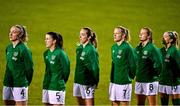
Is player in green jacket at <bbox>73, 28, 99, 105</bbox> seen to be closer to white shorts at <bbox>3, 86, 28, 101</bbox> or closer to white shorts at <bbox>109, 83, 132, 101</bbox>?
white shorts at <bbox>109, 83, 132, 101</bbox>

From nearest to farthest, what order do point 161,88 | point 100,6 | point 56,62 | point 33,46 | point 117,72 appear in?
point 56,62 → point 117,72 → point 161,88 → point 33,46 → point 100,6

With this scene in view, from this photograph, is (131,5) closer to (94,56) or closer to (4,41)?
(4,41)

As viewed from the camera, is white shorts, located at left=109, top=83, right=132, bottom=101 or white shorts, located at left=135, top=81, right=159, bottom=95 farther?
white shorts, located at left=135, top=81, right=159, bottom=95

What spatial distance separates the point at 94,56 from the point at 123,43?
714 mm

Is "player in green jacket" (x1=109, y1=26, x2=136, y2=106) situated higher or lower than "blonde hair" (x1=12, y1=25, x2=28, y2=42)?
lower

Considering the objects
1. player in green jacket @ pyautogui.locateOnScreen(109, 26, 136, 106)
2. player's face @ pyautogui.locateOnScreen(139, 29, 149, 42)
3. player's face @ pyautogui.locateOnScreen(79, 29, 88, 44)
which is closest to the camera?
player's face @ pyautogui.locateOnScreen(79, 29, 88, 44)

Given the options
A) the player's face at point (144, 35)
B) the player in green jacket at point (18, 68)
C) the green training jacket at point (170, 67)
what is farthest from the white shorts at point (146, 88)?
the player in green jacket at point (18, 68)

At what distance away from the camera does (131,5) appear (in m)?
30.8

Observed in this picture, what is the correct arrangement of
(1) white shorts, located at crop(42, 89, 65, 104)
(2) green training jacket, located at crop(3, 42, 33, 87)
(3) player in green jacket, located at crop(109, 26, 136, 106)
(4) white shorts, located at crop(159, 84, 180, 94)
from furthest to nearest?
(4) white shorts, located at crop(159, 84, 180, 94), (3) player in green jacket, located at crop(109, 26, 136, 106), (2) green training jacket, located at crop(3, 42, 33, 87), (1) white shorts, located at crop(42, 89, 65, 104)

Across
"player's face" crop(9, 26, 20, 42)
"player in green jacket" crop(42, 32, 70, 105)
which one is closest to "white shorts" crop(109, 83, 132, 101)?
"player in green jacket" crop(42, 32, 70, 105)

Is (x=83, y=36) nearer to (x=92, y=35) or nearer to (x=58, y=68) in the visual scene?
(x=92, y=35)

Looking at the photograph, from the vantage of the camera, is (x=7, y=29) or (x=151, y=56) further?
(x=7, y=29)

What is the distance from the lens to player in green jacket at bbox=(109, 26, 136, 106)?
15141mm

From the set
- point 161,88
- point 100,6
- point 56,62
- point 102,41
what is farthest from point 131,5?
point 56,62
